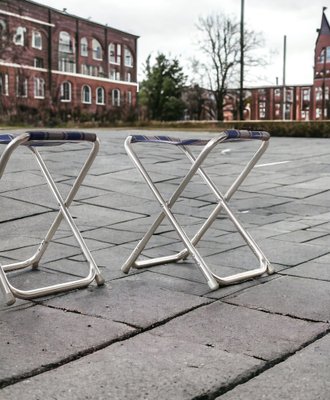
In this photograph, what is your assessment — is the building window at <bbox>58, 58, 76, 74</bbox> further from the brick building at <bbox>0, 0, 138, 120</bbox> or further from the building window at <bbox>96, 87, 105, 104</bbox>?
the building window at <bbox>96, 87, 105, 104</bbox>

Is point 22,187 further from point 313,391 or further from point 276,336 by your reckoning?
point 313,391

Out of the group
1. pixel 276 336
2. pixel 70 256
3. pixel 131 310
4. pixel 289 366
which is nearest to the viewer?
pixel 289 366

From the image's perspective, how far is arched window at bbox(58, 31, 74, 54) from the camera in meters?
42.8

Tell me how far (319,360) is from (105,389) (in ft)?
2.43

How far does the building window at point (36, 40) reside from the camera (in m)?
40.2

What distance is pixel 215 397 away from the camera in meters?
1.84

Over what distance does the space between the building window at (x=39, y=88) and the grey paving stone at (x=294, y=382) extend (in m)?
38.0

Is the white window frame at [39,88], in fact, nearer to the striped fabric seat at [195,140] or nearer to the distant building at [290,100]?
the distant building at [290,100]

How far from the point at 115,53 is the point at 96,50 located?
9.36ft

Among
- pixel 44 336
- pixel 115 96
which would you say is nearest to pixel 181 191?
pixel 44 336

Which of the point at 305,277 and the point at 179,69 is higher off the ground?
the point at 179,69

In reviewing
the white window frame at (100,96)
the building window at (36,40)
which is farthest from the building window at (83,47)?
the building window at (36,40)

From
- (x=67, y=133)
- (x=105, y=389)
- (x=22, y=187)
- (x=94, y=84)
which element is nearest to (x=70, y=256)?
(x=67, y=133)

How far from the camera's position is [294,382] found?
1.94 metres
